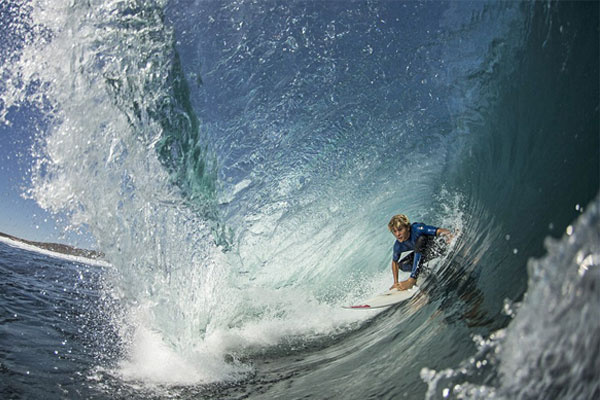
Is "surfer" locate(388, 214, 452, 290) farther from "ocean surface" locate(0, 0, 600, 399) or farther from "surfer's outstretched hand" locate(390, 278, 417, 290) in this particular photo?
"ocean surface" locate(0, 0, 600, 399)

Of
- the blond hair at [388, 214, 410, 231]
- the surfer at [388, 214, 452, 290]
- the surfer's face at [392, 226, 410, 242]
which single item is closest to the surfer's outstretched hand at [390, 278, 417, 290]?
the surfer at [388, 214, 452, 290]

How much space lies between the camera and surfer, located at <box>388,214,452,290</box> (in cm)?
504

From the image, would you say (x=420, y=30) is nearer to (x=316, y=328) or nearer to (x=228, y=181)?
(x=228, y=181)

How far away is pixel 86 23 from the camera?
4.55 m

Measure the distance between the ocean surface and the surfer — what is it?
286 mm

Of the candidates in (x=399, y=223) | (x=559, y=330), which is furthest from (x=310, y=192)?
(x=559, y=330)

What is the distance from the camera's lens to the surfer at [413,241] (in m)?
5.04

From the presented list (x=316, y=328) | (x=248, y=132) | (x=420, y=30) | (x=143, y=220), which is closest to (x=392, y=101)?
(x=420, y=30)

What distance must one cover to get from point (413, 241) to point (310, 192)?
6.78 feet

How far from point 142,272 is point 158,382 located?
1331 mm

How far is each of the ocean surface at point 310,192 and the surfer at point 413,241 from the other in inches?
11.3

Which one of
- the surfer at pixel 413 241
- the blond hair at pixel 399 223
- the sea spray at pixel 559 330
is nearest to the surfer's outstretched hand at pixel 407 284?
the surfer at pixel 413 241

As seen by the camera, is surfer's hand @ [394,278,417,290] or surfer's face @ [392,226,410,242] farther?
surfer's hand @ [394,278,417,290]

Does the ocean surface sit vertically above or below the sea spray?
above
